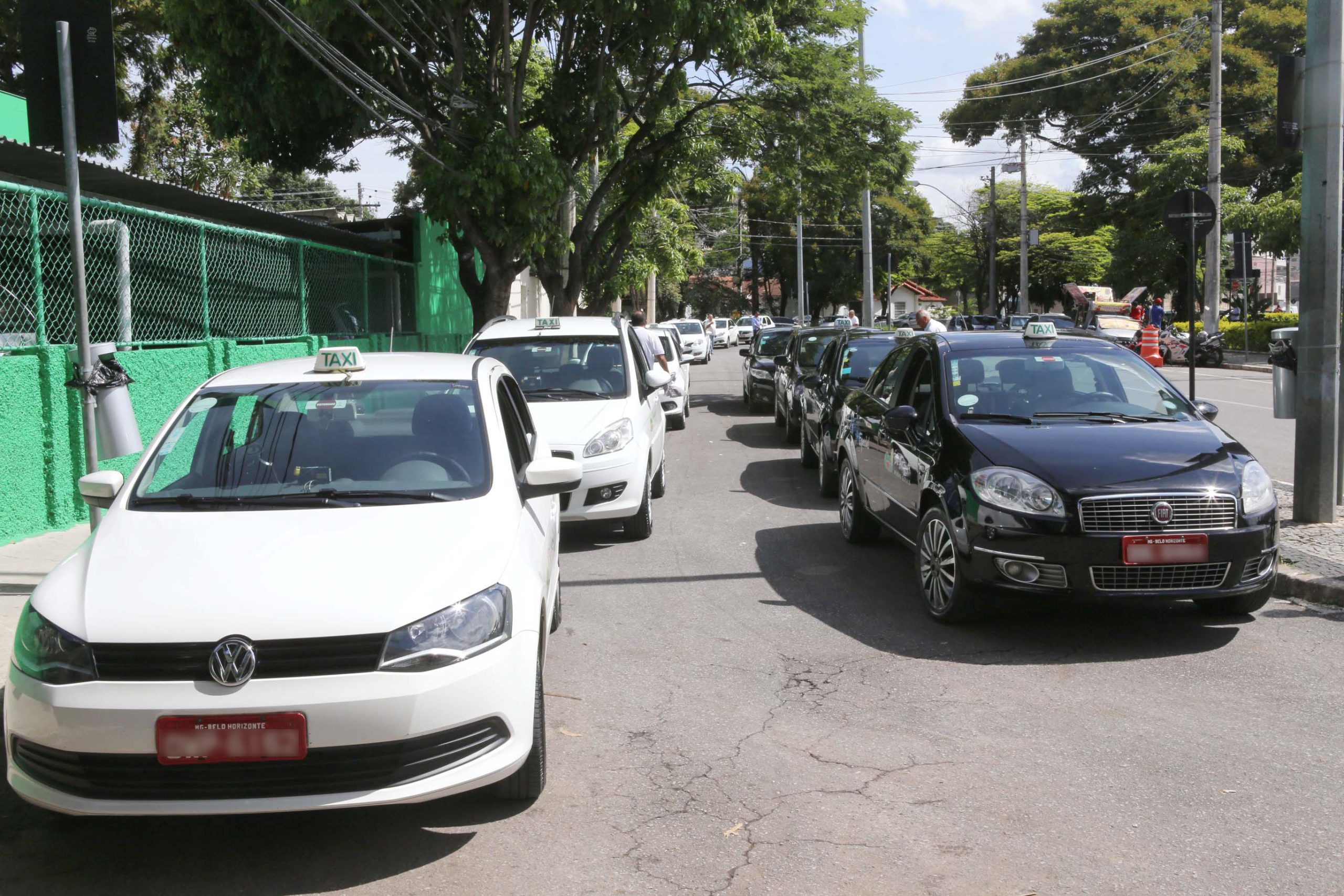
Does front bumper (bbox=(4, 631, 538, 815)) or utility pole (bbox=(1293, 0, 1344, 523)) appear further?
utility pole (bbox=(1293, 0, 1344, 523))

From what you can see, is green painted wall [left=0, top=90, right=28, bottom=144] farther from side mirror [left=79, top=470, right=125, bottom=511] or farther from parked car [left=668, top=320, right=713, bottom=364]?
parked car [left=668, top=320, right=713, bottom=364]

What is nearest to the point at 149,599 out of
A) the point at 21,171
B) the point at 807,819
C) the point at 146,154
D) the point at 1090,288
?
the point at 807,819

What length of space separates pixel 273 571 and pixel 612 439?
511cm

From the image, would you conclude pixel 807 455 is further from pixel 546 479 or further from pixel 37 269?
pixel 546 479

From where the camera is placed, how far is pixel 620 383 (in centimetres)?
977

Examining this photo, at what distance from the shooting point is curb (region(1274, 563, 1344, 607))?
270 inches

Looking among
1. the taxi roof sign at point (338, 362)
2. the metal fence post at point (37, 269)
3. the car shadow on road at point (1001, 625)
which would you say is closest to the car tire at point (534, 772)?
the taxi roof sign at point (338, 362)

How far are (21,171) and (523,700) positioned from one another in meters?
10.6

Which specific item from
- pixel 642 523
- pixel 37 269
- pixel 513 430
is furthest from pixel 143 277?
pixel 513 430

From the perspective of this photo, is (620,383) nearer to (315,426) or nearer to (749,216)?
(315,426)

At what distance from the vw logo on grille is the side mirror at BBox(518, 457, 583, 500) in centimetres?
148

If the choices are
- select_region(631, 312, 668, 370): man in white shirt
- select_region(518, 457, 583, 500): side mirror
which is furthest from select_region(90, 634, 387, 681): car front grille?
select_region(631, 312, 668, 370): man in white shirt

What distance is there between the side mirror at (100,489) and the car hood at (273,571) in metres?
0.14

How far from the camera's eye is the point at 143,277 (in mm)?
10305
